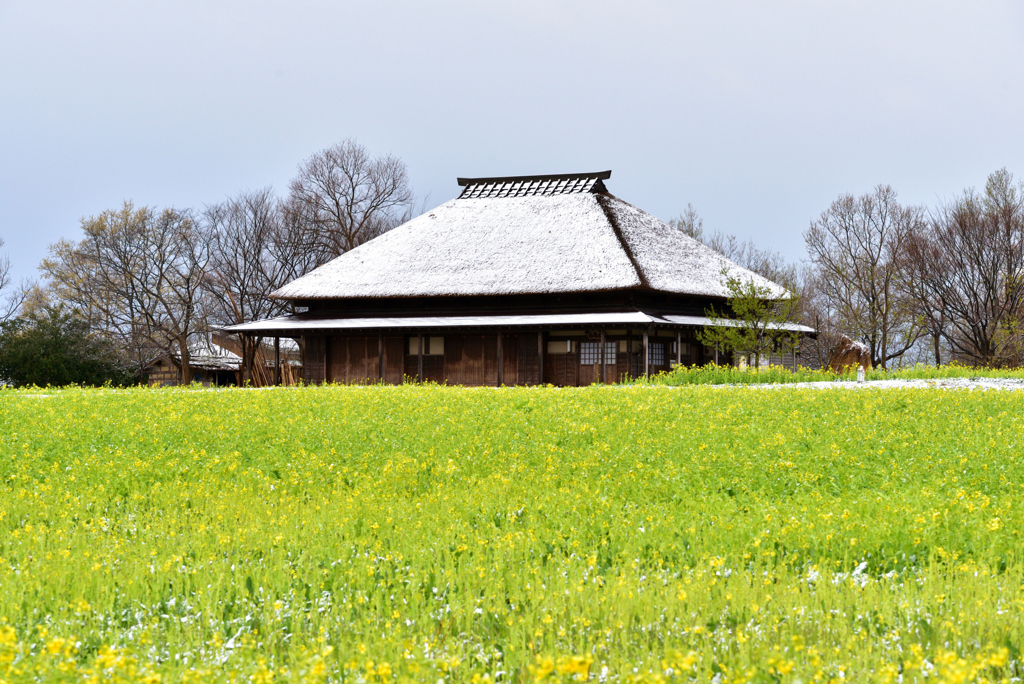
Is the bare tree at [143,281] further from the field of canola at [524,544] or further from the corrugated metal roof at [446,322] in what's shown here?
the field of canola at [524,544]

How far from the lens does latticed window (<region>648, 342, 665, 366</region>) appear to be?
32.2 meters

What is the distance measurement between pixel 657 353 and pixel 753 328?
3632 mm

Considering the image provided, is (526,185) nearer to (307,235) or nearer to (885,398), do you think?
(307,235)

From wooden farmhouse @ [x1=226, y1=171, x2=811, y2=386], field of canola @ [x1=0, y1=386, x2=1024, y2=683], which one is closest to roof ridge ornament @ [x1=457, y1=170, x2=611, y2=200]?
wooden farmhouse @ [x1=226, y1=171, x2=811, y2=386]

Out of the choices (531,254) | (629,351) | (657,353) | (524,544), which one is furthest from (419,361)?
(524,544)

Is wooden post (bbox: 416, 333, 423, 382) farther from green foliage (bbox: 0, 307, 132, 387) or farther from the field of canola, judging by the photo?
the field of canola

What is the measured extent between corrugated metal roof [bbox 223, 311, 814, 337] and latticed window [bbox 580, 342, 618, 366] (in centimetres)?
116

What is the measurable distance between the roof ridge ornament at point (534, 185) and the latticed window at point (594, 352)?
1038 cm

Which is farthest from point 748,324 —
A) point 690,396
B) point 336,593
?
point 336,593

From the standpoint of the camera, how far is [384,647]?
18.2 ft

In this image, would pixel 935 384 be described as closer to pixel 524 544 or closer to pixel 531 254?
pixel 524 544

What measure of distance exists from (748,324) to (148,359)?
32.5m

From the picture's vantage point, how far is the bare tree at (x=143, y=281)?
156 feet

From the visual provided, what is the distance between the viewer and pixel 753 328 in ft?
101
